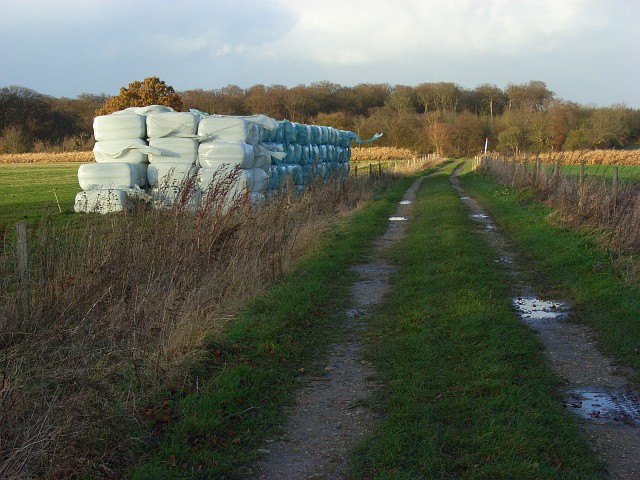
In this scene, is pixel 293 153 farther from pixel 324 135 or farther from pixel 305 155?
pixel 324 135

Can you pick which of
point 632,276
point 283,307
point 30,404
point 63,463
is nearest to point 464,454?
point 63,463

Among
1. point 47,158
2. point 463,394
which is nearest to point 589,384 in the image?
point 463,394

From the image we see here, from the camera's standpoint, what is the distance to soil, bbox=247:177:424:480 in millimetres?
3945

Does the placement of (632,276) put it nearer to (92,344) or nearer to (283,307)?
(283,307)

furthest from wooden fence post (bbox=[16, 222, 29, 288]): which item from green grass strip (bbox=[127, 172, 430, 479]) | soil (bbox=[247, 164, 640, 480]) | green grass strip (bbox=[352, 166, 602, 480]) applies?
green grass strip (bbox=[352, 166, 602, 480])

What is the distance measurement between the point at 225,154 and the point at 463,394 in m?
11.3

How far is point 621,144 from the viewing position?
67000 millimetres

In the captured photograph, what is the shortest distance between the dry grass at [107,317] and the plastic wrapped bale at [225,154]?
6.15 m

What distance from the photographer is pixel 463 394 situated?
4.89 metres

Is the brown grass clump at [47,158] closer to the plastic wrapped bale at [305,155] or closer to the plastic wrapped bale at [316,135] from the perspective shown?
the plastic wrapped bale at [316,135]

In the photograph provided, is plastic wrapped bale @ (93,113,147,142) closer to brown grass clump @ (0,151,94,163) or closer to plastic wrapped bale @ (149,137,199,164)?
plastic wrapped bale @ (149,137,199,164)

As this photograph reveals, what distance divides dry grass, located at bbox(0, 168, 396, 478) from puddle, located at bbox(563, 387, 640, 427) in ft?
9.70

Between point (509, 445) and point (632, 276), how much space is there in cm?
537

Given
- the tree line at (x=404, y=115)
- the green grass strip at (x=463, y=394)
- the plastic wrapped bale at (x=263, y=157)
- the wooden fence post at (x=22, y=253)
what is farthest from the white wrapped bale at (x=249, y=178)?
the tree line at (x=404, y=115)
